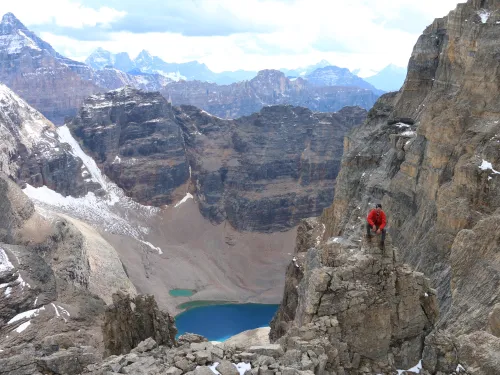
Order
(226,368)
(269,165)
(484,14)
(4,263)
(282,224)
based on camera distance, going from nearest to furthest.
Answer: (226,368), (484,14), (4,263), (282,224), (269,165)

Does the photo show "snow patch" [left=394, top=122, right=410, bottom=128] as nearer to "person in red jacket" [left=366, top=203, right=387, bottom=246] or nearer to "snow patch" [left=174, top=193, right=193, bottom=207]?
A: "person in red jacket" [left=366, top=203, right=387, bottom=246]

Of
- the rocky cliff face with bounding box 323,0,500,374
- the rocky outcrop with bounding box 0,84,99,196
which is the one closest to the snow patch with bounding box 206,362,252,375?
the rocky cliff face with bounding box 323,0,500,374

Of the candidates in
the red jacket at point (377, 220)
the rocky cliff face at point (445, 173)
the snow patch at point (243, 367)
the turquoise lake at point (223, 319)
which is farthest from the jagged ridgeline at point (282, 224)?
the turquoise lake at point (223, 319)

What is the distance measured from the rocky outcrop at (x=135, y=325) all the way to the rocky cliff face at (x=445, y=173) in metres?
17.6

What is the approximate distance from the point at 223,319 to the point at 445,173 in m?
62.8

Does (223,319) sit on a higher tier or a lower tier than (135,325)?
lower

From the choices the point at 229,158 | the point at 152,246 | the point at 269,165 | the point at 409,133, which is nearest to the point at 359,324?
the point at 409,133

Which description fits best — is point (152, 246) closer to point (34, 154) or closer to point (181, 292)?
point (181, 292)

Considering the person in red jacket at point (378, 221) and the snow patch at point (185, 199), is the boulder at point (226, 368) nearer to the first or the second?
the person in red jacket at point (378, 221)

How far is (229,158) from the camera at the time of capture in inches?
6260

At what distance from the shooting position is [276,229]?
144 meters

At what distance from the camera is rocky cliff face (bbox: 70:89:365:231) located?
14675cm

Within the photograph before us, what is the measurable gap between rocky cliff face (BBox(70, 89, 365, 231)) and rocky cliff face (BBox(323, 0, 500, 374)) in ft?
246

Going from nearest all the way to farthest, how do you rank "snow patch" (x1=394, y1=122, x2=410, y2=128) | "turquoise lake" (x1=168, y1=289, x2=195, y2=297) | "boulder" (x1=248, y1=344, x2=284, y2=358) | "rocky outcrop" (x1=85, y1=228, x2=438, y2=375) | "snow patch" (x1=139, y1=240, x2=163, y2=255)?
"boulder" (x1=248, y1=344, x2=284, y2=358) < "rocky outcrop" (x1=85, y1=228, x2=438, y2=375) < "snow patch" (x1=394, y1=122, x2=410, y2=128) < "turquoise lake" (x1=168, y1=289, x2=195, y2=297) < "snow patch" (x1=139, y1=240, x2=163, y2=255)
